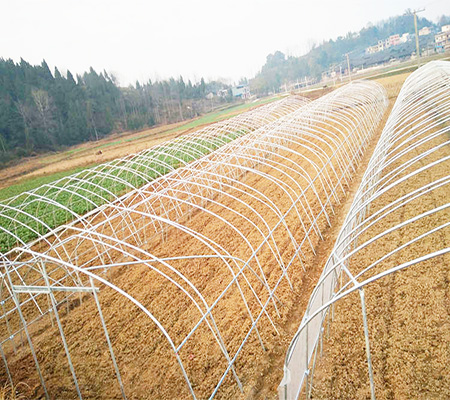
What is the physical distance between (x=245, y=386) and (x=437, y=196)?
888 centimetres

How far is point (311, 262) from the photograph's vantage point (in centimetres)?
924

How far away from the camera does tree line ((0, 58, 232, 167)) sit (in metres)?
55.1

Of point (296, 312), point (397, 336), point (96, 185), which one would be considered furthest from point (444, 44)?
point (397, 336)

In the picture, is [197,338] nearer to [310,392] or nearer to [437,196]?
[310,392]

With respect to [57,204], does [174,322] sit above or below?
below

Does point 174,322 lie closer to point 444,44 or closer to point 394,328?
point 394,328

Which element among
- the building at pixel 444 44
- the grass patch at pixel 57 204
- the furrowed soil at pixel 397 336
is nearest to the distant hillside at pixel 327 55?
the building at pixel 444 44

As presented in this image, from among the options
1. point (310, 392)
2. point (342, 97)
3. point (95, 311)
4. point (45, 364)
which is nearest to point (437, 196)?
point (310, 392)

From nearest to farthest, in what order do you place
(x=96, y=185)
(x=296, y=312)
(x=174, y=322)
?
1. (x=296, y=312)
2. (x=174, y=322)
3. (x=96, y=185)

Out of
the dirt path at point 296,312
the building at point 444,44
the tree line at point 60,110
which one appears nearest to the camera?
the dirt path at point 296,312

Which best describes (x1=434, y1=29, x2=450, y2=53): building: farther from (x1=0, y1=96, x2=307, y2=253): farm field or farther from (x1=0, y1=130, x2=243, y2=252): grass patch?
(x1=0, y1=130, x2=243, y2=252): grass patch

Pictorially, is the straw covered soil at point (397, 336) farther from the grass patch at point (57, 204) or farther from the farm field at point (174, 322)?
the grass patch at point (57, 204)

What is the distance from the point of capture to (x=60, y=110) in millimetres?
65625

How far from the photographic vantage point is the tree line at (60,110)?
181 feet
